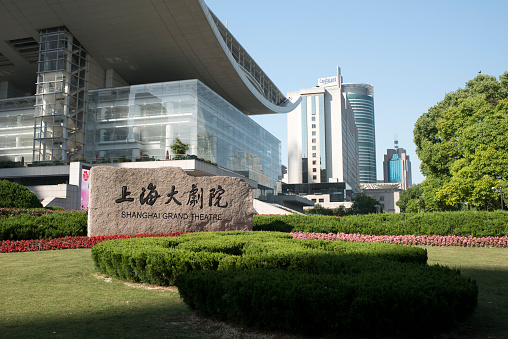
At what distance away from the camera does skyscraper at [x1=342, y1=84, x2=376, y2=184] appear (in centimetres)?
16062

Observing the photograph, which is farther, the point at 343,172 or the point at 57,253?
the point at 343,172

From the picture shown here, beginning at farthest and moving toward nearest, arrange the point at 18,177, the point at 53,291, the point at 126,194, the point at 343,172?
the point at 343,172 → the point at 18,177 → the point at 126,194 → the point at 53,291

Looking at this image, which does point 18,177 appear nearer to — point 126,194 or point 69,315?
point 126,194

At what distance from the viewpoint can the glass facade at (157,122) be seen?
109ft

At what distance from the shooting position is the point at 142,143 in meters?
34.1

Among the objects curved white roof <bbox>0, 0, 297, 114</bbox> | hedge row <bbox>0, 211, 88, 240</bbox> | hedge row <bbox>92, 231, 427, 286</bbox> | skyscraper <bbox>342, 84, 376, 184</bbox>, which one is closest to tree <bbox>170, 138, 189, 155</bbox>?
curved white roof <bbox>0, 0, 297, 114</bbox>

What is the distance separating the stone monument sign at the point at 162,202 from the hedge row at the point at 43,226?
733mm

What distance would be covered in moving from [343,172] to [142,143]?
69.8m

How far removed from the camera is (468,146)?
19.2 meters

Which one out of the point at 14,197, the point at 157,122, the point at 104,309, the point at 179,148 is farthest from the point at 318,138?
the point at 104,309

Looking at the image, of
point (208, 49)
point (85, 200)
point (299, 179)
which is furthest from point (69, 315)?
point (299, 179)

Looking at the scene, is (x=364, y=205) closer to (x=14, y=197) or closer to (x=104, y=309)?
(x=14, y=197)

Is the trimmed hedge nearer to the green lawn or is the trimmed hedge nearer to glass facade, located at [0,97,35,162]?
the green lawn

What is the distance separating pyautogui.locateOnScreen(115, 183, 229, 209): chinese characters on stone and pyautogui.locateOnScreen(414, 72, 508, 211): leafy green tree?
12141 mm
